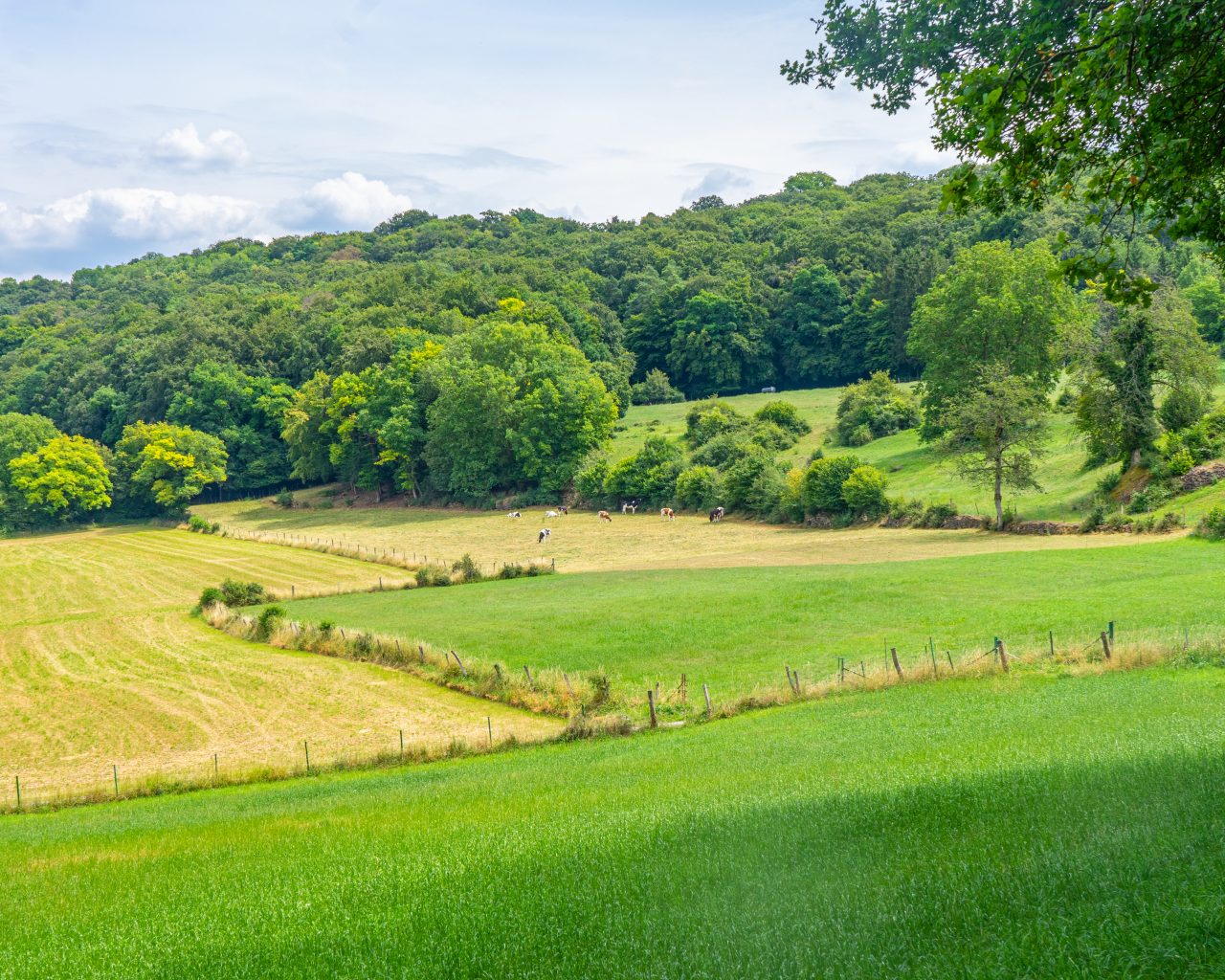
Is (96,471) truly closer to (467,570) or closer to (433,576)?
(433,576)

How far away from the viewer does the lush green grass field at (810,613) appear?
2778 centimetres

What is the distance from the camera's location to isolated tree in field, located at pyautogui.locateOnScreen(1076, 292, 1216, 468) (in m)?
49.9

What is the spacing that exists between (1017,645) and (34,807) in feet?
85.6

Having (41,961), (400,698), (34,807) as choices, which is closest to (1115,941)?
(41,961)

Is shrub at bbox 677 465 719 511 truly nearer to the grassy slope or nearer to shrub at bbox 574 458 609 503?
the grassy slope

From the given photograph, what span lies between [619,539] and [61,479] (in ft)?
225

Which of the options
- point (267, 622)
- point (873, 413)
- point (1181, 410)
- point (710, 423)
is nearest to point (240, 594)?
point (267, 622)

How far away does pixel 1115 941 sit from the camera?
5.79 metres

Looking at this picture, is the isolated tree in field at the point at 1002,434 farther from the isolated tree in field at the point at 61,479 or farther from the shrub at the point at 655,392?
the isolated tree in field at the point at 61,479

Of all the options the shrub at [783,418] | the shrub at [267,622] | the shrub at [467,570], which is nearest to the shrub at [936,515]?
the shrub at [467,570]

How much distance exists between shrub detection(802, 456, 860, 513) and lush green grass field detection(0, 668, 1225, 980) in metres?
48.9

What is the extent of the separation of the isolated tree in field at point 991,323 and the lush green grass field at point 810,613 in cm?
2988

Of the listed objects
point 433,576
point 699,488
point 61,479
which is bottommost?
point 433,576

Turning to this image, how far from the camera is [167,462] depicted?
10306 centimetres
